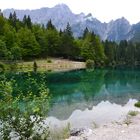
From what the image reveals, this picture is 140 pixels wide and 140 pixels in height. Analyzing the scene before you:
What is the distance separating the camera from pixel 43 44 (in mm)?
127062

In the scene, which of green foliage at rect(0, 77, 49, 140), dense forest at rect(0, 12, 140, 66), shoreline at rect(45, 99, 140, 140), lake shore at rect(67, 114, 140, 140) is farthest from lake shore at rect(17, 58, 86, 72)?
green foliage at rect(0, 77, 49, 140)

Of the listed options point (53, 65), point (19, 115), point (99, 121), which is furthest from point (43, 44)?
point (19, 115)

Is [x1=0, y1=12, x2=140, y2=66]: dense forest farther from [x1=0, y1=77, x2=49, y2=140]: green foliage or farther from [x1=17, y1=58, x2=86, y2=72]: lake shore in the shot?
[x1=0, y1=77, x2=49, y2=140]: green foliage

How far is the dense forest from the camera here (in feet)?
369

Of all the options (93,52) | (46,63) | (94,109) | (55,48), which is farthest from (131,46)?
(94,109)

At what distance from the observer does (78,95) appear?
56.2m

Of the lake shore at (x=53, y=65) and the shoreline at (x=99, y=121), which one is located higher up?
the lake shore at (x=53, y=65)

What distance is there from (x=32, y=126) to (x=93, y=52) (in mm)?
123910

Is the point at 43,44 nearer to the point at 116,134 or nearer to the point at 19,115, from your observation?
the point at 116,134

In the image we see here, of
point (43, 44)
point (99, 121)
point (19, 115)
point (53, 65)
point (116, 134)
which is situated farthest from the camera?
point (43, 44)

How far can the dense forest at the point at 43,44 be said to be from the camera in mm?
112562

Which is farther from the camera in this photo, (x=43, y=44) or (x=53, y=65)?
(x=43, y=44)

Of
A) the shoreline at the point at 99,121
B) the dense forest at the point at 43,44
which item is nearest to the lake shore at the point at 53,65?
the dense forest at the point at 43,44

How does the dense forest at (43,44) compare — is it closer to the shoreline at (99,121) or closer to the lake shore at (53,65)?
the lake shore at (53,65)
